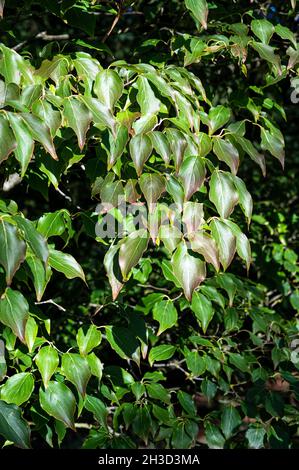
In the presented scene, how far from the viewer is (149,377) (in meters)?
2.26

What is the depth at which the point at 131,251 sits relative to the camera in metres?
1.50

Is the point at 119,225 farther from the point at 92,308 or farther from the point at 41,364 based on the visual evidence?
the point at 92,308

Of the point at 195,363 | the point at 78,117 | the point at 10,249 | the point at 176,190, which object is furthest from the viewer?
the point at 195,363

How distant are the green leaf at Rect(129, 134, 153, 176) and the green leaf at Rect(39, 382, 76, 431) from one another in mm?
635

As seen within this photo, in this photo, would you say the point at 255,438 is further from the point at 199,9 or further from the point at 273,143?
the point at 199,9

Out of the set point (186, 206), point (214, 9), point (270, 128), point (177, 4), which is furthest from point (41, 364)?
Result: point (177, 4)

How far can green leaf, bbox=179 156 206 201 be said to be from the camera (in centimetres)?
154

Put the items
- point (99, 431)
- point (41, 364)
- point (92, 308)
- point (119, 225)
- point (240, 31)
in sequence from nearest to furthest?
point (41, 364) → point (119, 225) → point (240, 31) → point (99, 431) → point (92, 308)

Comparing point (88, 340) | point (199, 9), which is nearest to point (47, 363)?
point (88, 340)

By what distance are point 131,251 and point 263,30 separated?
0.88m

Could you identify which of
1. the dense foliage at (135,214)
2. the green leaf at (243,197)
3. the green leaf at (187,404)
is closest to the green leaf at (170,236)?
the dense foliage at (135,214)

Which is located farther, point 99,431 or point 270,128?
point 99,431

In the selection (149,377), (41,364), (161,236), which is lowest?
(149,377)

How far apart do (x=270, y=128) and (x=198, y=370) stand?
0.87 m
